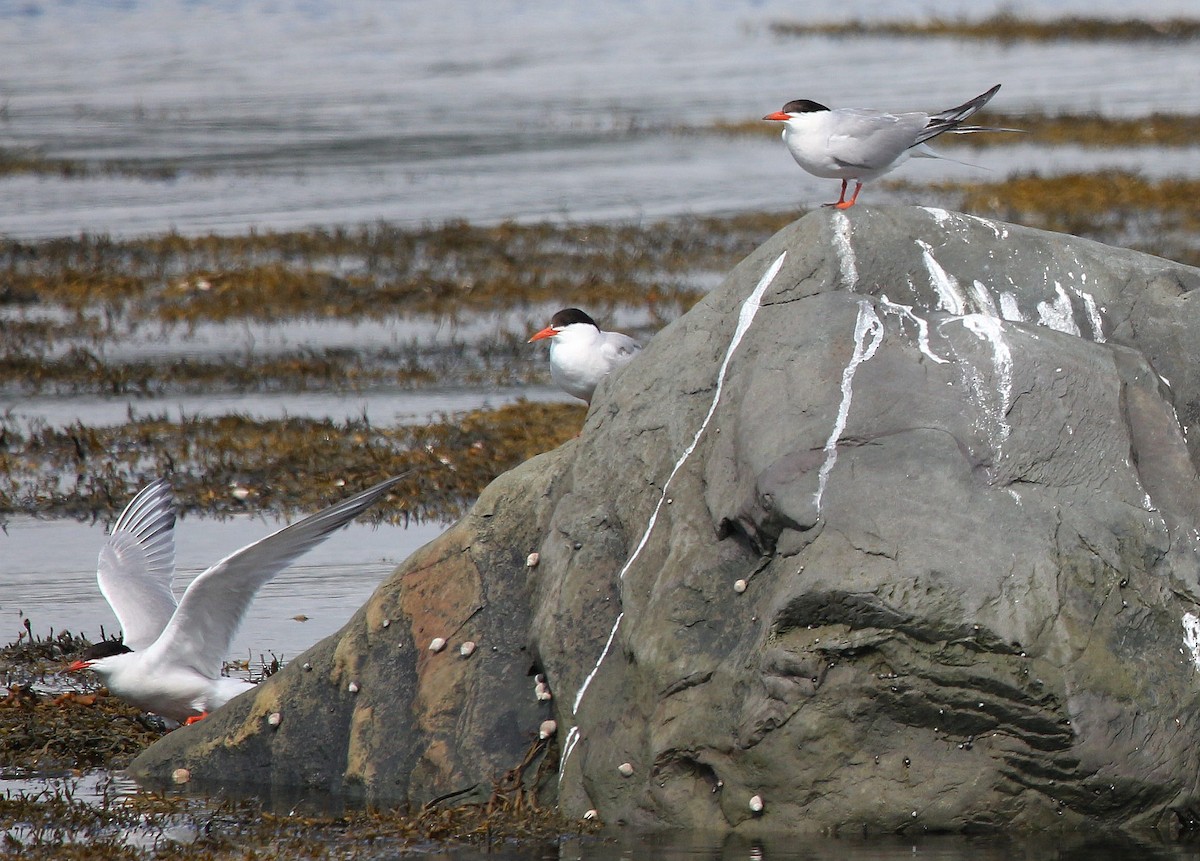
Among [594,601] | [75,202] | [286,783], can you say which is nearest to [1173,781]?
[594,601]

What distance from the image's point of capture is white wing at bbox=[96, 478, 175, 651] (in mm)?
8297

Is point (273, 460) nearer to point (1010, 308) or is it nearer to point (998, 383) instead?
point (1010, 308)

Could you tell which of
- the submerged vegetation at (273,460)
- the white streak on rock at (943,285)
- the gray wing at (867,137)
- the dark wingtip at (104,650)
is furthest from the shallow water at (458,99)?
the white streak on rock at (943,285)

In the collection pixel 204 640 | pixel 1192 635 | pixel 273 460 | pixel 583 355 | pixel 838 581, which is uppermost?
pixel 583 355

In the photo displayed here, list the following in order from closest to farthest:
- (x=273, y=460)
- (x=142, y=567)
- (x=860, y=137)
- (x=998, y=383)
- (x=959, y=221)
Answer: (x=998, y=383), (x=959, y=221), (x=860, y=137), (x=142, y=567), (x=273, y=460)

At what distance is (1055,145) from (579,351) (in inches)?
910

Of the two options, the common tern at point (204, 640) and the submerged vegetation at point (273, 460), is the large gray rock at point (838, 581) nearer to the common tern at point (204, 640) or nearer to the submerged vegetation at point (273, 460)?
the common tern at point (204, 640)

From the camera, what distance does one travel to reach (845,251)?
7.01 m

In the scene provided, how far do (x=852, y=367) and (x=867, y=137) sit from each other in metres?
1.86

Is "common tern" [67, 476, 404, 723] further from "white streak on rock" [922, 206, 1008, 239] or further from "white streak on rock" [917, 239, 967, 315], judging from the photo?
"white streak on rock" [922, 206, 1008, 239]

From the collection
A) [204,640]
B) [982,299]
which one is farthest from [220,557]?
[982,299]

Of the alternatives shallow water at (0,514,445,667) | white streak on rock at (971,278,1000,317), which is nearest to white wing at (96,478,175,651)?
shallow water at (0,514,445,667)

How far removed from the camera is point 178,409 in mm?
14219

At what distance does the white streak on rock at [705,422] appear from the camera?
6.73 meters
